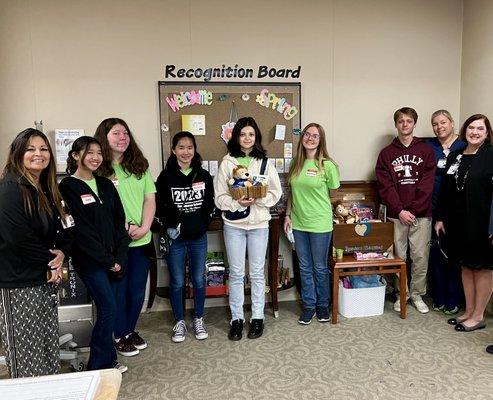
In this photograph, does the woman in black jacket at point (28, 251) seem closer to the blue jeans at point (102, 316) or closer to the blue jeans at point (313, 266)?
the blue jeans at point (102, 316)

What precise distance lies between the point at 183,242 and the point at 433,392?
1721 mm

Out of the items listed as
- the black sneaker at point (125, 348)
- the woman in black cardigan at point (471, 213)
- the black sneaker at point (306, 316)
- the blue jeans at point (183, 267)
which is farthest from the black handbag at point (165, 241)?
the woman in black cardigan at point (471, 213)

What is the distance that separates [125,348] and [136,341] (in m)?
0.10

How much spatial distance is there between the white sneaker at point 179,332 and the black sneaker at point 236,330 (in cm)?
33

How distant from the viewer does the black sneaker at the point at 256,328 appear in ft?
9.66

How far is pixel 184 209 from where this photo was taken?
2818 mm

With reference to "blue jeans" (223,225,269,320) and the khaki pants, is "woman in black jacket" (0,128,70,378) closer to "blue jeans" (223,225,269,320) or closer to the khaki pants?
"blue jeans" (223,225,269,320)

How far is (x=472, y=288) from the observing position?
3012 millimetres

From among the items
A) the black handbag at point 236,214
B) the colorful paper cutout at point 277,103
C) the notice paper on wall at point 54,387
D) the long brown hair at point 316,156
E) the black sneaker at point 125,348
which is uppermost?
the colorful paper cutout at point 277,103

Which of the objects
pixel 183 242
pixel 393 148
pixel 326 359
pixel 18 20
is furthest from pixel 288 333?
pixel 18 20

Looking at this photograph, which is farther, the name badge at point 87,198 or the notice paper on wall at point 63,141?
the notice paper on wall at point 63,141

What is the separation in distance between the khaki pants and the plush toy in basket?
4.07 ft

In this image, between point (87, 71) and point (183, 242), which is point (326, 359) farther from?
point (87, 71)

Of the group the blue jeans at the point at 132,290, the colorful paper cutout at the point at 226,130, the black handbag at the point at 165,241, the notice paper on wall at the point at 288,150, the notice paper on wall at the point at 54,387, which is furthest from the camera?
the notice paper on wall at the point at 288,150
